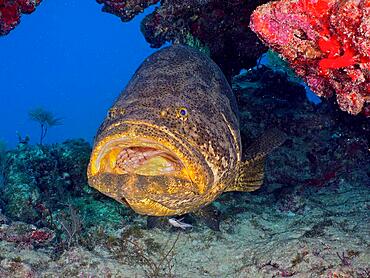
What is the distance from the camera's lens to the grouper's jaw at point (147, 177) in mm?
3565

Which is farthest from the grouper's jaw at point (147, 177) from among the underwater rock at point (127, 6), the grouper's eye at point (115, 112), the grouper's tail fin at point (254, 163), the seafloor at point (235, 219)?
the underwater rock at point (127, 6)

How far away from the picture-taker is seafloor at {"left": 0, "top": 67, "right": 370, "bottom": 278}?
4.65 m

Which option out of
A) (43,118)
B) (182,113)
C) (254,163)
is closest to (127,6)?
(254,163)

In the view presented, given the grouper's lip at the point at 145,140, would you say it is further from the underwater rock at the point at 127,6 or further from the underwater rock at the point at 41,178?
the underwater rock at the point at 127,6

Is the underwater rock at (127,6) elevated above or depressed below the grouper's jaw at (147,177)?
above

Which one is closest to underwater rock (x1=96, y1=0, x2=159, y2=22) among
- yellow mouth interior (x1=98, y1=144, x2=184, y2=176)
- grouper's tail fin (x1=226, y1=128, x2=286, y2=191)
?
grouper's tail fin (x1=226, y1=128, x2=286, y2=191)

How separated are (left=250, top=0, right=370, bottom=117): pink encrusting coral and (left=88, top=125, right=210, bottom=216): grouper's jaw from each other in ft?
4.94

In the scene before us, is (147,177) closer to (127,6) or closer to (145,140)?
(145,140)

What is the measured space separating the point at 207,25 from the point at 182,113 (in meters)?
4.32

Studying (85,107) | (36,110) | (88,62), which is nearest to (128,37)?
(88,62)

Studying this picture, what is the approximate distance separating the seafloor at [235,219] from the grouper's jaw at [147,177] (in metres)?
1.27

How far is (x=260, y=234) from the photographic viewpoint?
18.6ft

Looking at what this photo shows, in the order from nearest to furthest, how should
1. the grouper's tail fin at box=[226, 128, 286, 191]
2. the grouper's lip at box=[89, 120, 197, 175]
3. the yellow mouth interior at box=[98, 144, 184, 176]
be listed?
the grouper's lip at box=[89, 120, 197, 175] < the yellow mouth interior at box=[98, 144, 184, 176] < the grouper's tail fin at box=[226, 128, 286, 191]

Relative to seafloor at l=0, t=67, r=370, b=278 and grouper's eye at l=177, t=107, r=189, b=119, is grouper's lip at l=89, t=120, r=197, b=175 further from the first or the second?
seafloor at l=0, t=67, r=370, b=278
